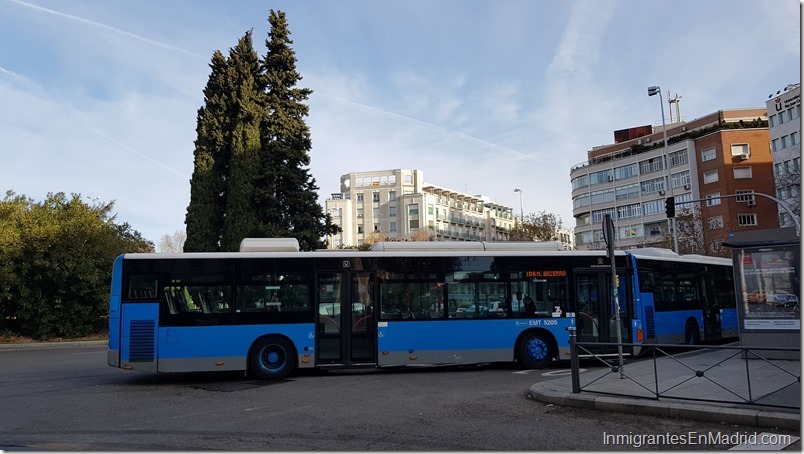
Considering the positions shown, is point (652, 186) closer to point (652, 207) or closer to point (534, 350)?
point (652, 207)

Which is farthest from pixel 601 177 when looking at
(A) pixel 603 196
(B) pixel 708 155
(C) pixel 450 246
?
(C) pixel 450 246

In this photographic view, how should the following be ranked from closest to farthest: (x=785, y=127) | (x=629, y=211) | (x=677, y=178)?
(x=785, y=127), (x=677, y=178), (x=629, y=211)

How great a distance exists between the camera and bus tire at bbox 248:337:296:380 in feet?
42.4

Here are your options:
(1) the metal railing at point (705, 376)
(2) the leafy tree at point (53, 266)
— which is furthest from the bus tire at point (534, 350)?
(2) the leafy tree at point (53, 266)

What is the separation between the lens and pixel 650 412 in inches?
325

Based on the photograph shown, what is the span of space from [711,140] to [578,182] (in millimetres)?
19135

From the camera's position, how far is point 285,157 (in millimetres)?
33562

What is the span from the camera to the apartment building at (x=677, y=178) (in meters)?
58.6

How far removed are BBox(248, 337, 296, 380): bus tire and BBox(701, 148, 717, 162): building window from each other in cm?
6023

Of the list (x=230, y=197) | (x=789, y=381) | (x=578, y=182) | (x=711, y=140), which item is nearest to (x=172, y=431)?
(x=789, y=381)

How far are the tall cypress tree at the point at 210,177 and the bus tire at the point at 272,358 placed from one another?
21.4 m

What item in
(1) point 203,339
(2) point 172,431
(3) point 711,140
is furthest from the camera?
(3) point 711,140

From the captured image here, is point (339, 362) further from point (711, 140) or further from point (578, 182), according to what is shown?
point (578, 182)

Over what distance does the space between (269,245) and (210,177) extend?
70.2 feet
